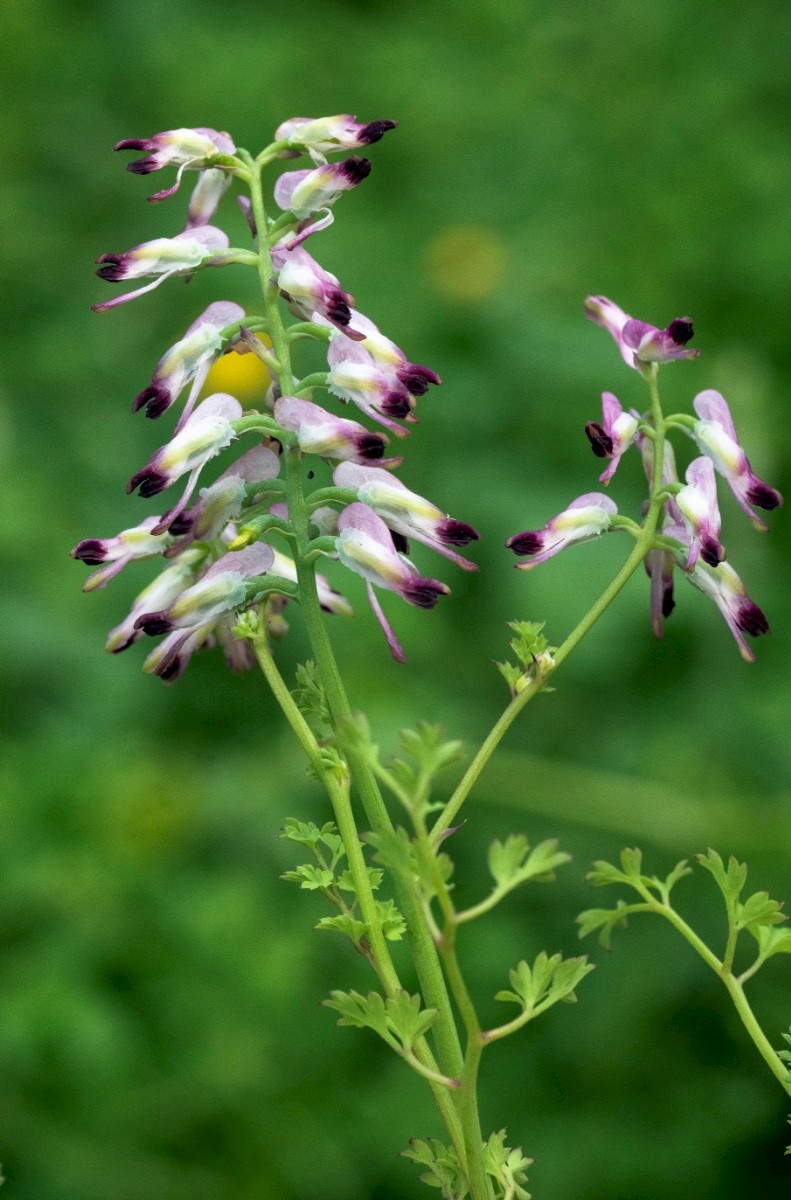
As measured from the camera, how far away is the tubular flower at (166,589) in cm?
158

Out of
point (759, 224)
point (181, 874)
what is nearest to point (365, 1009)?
point (181, 874)

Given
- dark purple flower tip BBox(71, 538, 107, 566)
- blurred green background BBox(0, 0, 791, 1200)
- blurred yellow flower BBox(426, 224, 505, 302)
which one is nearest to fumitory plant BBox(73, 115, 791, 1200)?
dark purple flower tip BBox(71, 538, 107, 566)

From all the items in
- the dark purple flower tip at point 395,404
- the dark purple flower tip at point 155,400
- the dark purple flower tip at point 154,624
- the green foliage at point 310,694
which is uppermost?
the dark purple flower tip at point 395,404

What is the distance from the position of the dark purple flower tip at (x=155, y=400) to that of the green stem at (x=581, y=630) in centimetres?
48

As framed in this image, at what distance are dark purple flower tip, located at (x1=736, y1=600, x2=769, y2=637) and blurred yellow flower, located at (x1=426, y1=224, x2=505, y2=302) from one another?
4.22 meters

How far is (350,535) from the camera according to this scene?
142 cm

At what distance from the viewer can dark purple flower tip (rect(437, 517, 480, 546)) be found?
1.43m

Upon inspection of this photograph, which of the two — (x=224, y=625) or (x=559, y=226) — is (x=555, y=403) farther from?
(x=224, y=625)

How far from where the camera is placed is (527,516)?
4.95 m

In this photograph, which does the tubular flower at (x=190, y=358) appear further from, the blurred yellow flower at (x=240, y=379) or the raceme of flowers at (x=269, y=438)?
the blurred yellow flower at (x=240, y=379)

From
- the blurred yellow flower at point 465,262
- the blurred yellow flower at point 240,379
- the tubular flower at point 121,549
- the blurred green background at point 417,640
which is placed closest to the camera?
the tubular flower at point 121,549

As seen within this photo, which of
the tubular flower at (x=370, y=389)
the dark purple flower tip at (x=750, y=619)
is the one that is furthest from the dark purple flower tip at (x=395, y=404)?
the dark purple flower tip at (x=750, y=619)

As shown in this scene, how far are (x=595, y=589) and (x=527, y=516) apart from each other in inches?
15.6

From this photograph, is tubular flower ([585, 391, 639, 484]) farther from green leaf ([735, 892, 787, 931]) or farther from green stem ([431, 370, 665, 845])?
green leaf ([735, 892, 787, 931])
